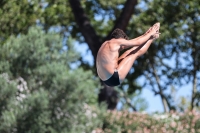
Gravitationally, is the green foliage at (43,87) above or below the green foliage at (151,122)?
above

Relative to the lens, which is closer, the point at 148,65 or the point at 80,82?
the point at 80,82

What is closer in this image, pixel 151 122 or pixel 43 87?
pixel 43 87

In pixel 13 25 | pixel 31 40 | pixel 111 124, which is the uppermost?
pixel 13 25

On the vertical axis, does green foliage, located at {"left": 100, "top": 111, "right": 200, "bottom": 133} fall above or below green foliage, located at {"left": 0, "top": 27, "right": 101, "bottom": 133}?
below

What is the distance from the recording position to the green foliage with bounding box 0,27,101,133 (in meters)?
11.6

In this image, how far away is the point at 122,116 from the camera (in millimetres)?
12641

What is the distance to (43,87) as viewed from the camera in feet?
40.0

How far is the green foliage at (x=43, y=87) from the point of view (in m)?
11.6

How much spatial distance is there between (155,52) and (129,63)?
554 inches

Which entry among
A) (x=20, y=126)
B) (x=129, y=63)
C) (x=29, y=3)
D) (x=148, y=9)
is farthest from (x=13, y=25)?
(x=129, y=63)

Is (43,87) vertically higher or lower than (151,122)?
higher

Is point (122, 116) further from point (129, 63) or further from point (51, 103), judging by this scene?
point (129, 63)

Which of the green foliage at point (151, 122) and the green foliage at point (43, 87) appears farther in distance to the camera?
the green foliage at point (151, 122)

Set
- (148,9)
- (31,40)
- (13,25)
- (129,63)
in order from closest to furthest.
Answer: (129,63) < (31,40) < (13,25) < (148,9)
